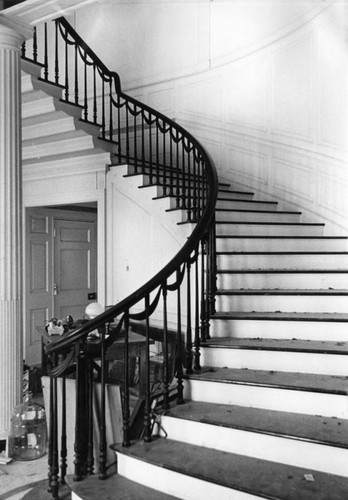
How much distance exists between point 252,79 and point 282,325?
12.0 feet

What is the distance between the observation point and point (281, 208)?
5.24 meters

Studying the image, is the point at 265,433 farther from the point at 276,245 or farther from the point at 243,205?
the point at 243,205

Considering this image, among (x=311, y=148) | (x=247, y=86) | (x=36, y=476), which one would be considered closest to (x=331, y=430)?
(x=36, y=476)

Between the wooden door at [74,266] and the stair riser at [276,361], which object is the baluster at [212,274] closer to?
the stair riser at [276,361]

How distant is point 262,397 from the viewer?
2.54m

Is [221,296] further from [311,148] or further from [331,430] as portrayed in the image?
[311,148]

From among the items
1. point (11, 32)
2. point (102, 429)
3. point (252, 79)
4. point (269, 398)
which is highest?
point (252, 79)

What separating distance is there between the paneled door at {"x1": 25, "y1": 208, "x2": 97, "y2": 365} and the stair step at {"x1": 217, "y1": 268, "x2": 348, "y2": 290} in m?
3.70

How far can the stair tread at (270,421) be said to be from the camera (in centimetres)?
216

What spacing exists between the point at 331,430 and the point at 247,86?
4479 mm

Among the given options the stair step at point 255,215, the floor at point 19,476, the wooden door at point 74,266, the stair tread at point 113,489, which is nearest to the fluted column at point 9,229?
the floor at point 19,476

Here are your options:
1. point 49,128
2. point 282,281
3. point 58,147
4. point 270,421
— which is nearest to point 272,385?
point 270,421

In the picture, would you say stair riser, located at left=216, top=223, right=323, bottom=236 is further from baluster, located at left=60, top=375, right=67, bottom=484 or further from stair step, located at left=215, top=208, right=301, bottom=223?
baluster, located at left=60, top=375, right=67, bottom=484

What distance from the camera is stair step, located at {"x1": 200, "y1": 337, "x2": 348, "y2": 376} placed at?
2.64 m
